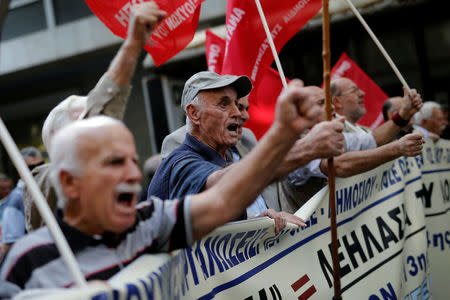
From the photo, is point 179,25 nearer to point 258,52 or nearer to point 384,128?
point 258,52

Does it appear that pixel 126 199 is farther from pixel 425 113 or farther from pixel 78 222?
pixel 425 113

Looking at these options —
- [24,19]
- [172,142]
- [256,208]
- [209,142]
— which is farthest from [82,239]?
[24,19]

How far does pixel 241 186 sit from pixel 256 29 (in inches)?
92.5

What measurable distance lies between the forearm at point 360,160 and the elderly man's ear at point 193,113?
0.91m

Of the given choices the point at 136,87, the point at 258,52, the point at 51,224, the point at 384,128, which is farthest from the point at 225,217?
the point at 136,87

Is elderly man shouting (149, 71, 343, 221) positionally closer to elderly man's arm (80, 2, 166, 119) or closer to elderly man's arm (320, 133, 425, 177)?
elderly man's arm (320, 133, 425, 177)

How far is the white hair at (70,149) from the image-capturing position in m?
1.59

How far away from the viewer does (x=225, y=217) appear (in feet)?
5.79

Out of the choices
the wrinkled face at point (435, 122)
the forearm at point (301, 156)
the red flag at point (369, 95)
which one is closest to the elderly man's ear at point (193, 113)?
the forearm at point (301, 156)

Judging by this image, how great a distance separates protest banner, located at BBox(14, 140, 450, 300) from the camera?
1886 millimetres

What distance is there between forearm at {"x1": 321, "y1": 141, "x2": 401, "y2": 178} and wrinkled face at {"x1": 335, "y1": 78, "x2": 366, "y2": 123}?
155 cm

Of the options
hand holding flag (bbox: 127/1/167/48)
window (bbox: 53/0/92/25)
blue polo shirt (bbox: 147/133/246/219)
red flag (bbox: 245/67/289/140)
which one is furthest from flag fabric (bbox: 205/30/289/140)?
window (bbox: 53/0/92/25)

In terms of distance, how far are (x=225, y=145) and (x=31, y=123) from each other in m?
10.7

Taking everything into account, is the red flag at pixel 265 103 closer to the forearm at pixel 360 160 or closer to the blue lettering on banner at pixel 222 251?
the forearm at pixel 360 160
